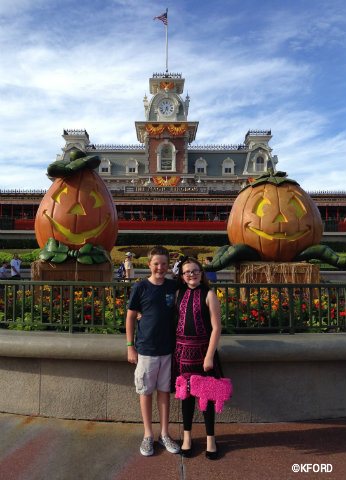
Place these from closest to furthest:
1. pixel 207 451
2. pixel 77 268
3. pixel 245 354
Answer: pixel 207 451 → pixel 245 354 → pixel 77 268

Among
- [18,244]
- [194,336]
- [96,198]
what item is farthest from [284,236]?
[18,244]

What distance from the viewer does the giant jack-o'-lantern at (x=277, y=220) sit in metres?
5.93

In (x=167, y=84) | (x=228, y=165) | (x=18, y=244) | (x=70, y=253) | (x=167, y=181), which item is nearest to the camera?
(x=70, y=253)

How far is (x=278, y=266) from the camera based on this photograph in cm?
597

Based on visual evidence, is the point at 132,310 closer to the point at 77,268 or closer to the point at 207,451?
the point at 207,451

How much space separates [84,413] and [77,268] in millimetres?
2786

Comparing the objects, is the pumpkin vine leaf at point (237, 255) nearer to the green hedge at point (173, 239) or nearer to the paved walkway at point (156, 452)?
the paved walkway at point (156, 452)

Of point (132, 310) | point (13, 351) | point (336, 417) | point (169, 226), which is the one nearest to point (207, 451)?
point (132, 310)

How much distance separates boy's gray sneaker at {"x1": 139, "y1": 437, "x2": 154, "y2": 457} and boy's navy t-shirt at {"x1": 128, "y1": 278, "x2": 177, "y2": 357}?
723 mm

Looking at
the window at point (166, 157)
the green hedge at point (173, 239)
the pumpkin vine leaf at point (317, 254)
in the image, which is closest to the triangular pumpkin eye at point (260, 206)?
the pumpkin vine leaf at point (317, 254)

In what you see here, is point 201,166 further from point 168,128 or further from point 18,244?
point 18,244

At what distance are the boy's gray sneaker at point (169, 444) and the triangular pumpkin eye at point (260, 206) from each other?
411 cm

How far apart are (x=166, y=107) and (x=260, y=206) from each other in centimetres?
4225

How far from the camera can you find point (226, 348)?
3.34 m
